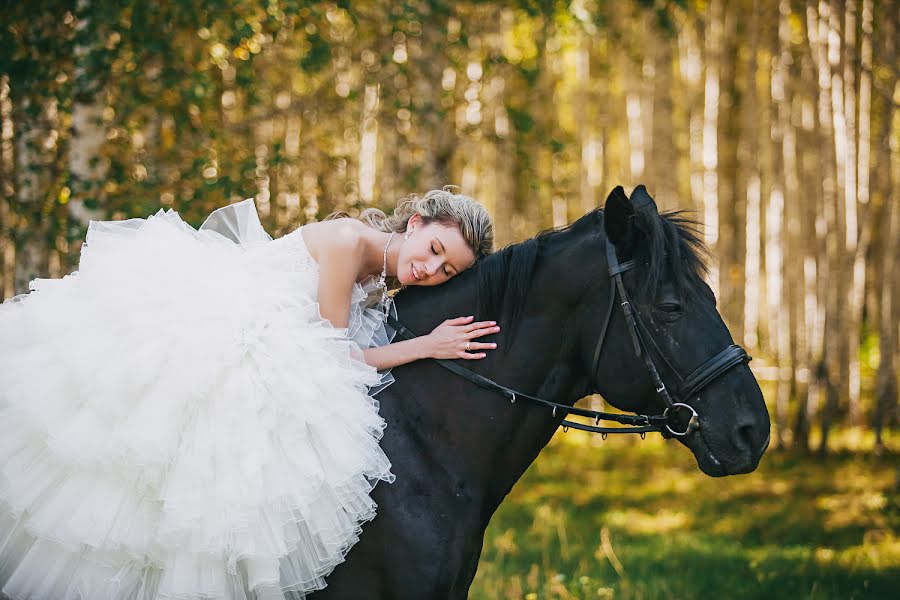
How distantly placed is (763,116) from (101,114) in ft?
58.2

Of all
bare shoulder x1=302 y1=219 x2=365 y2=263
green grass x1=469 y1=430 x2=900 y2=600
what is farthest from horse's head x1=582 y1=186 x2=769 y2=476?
green grass x1=469 y1=430 x2=900 y2=600

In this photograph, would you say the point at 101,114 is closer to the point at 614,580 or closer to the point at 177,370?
the point at 177,370

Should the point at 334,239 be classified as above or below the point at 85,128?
below

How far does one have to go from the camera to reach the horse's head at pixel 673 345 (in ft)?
9.74

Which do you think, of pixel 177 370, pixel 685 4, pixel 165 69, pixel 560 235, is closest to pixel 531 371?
pixel 560 235

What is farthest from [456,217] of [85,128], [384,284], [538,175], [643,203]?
[538,175]

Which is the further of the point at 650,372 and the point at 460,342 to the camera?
the point at 460,342

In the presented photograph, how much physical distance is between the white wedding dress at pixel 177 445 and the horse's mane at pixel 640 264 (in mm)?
596

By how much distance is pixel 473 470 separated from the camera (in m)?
3.16

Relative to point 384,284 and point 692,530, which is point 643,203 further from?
point 692,530

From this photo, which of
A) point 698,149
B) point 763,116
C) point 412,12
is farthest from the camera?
point 763,116

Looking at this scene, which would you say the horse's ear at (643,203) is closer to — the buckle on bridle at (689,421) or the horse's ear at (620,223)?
the horse's ear at (620,223)

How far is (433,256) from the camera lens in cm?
340

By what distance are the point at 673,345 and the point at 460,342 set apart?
78 cm
